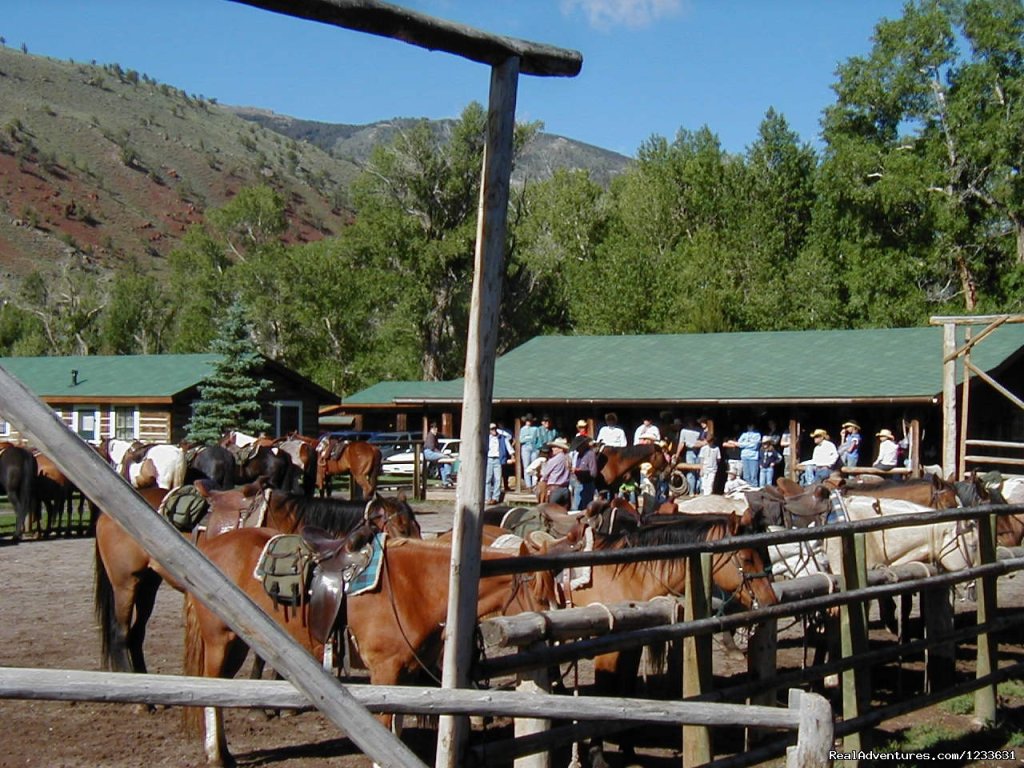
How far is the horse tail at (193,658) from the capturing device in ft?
22.9

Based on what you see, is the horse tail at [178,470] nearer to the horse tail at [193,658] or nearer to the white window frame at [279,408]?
the horse tail at [193,658]

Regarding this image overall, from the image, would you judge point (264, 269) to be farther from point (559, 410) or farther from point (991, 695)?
point (991, 695)

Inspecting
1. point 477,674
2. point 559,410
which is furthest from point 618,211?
point 477,674

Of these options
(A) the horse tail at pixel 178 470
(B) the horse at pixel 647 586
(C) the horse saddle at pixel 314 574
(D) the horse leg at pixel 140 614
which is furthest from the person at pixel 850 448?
(C) the horse saddle at pixel 314 574

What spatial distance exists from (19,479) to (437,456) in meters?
13.2

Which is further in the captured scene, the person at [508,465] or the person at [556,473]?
the person at [508,465]

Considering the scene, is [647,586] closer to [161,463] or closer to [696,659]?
[696,659]

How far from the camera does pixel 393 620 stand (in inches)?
253

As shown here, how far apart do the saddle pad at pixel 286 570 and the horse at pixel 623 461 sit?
14345mm

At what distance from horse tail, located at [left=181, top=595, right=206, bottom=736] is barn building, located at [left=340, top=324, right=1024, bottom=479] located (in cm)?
1996

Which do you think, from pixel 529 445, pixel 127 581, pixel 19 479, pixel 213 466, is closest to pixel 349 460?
pixel 529 445

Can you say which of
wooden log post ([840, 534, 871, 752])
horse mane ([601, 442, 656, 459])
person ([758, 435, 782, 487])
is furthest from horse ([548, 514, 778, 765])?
person ([758, 435, 782, 487])

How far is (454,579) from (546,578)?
2638 mm

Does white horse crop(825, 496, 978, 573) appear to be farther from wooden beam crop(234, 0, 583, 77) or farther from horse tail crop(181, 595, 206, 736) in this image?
wooden beam crop(234, 0, 583, 77)
